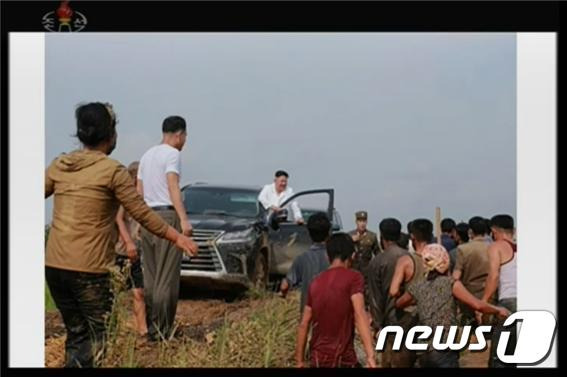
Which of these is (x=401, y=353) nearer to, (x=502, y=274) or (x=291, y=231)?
(x=502, y=274)

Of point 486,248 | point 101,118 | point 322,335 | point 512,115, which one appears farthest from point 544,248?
point 101,118

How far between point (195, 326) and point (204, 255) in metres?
0.49

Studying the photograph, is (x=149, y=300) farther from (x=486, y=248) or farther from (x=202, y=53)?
(x=486, y=248)

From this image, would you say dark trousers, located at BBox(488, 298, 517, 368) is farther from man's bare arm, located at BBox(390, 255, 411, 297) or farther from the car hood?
the car hood

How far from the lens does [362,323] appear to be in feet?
23.2

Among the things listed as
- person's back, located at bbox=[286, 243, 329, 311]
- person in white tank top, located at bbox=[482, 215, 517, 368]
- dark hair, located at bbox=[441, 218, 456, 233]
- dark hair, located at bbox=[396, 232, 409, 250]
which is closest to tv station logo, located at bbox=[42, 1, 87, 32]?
person's back, located at bbox=[286, 243, 329, 311]

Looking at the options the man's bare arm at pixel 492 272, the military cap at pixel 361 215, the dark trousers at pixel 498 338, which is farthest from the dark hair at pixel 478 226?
the military cap at pixel 361 215

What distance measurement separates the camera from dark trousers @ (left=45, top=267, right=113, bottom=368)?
7.14 m

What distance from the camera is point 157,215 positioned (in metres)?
7.25

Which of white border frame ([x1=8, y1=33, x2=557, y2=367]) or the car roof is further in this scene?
the car roof

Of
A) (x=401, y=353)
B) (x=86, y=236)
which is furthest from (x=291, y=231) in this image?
(x=86, y=236)

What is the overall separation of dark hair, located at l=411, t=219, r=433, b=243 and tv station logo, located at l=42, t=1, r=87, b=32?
2652 millimetres

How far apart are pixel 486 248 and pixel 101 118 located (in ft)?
9.18

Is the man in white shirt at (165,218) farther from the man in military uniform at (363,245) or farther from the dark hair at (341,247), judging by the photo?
the man in military uniform at (363,245)
